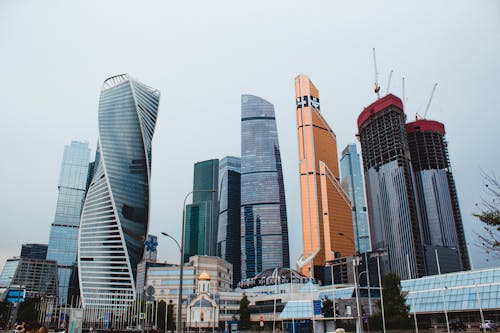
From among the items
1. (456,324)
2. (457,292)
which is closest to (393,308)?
(456,324)

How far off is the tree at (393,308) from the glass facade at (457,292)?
3738 mm

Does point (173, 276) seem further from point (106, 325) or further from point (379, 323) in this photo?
point (379, 323)

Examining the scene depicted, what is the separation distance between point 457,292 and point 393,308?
56.0 ft

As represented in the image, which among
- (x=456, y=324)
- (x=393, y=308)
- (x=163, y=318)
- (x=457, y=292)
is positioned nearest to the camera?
(x=393, y=308)

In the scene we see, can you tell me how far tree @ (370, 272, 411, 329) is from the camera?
218 feet

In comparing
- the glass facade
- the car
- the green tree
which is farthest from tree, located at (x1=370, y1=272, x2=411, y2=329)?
the green tree

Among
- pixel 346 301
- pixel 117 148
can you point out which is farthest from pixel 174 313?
pixel 117 148

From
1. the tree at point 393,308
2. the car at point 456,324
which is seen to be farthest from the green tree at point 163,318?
the car at point 456,324

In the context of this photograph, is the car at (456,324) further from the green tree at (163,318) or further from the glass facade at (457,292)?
the green tree at (163,318)

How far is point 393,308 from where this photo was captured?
68.6 m

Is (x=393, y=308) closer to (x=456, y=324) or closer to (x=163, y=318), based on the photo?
(x=456, y=324)

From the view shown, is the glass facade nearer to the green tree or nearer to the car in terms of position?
the car

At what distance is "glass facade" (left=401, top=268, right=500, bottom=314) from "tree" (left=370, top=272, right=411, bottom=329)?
3738 mm

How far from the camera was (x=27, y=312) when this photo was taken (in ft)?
383
